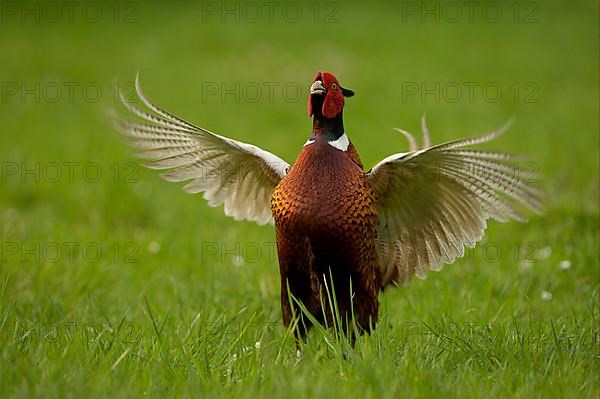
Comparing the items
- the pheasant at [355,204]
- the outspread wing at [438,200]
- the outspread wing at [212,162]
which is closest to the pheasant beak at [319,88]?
the pheasant at [355,204]

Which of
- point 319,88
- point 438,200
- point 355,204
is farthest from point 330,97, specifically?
point 438,200

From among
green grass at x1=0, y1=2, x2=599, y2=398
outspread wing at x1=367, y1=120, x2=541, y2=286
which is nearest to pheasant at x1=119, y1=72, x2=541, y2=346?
outspread wing at x1=367, y1=120, x2=541, y2=286

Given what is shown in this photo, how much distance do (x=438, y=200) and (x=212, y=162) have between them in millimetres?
1094

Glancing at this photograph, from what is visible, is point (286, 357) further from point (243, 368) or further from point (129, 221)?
point (129, 221)

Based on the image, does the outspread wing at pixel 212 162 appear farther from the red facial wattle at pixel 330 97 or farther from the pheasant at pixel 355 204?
the red facial wattle at pixel 330 97

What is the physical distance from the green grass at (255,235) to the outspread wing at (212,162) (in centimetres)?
21

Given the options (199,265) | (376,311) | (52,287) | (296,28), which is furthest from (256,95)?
(376,311)

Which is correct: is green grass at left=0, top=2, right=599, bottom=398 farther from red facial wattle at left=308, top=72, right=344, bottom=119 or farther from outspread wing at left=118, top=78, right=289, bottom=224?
red facial wattle at left=308, top=72, right=344, bottom=119

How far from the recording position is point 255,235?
231 inches

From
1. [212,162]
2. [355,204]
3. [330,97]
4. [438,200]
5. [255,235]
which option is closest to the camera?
[355,204]

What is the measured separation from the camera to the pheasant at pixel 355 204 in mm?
3184

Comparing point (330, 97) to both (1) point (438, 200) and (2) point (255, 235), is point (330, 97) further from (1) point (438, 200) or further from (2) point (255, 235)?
(2) point (255, 235)

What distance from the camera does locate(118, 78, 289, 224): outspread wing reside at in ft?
12.2

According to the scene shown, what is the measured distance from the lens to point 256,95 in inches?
397
